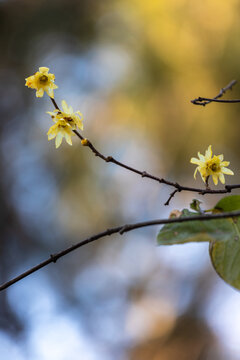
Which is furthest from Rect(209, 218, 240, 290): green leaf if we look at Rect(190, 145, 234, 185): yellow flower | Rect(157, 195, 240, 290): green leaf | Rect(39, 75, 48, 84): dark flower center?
Rect(39, 75, 48, 84): dark flower center

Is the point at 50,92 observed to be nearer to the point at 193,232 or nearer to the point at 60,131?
the point at 60,131

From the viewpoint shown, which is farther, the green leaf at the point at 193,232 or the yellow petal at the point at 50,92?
the yellow petal at the point at 50,92

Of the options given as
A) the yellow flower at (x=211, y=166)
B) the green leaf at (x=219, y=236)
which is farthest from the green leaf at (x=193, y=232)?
the yellow flower at (x=211, y=166)

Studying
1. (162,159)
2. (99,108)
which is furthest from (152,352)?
(99,108)

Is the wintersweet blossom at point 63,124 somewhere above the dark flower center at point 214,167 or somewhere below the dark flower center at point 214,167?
above

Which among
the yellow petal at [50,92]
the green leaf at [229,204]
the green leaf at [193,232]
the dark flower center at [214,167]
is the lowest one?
the green leaf at [193,232]

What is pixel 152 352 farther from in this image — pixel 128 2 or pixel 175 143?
pixel 128 2

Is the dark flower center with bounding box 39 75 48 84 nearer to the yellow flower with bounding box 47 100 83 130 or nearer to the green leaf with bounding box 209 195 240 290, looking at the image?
the yellow flower with bounding box 47 100 83 130

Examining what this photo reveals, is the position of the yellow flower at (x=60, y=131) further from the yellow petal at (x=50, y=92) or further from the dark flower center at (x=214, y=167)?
the dark flower center at (x=214, y=167)
